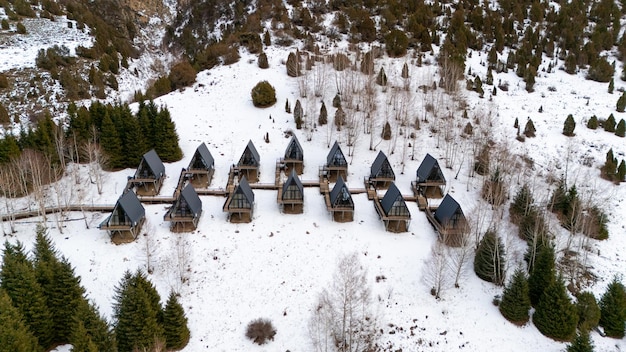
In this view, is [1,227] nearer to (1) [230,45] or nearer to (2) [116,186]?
(2) [116,186]

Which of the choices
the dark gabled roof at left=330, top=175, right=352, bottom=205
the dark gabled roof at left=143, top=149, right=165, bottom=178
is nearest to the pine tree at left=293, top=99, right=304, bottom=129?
the dark gabled roof at left=330, top=175, right=352, bottom=205

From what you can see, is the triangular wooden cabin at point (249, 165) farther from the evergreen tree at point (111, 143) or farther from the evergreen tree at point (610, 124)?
the evergreen tree at point (610, 124)

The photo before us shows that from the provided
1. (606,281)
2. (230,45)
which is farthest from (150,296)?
(230,45)

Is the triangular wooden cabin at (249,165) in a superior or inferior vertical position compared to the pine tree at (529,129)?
inferior

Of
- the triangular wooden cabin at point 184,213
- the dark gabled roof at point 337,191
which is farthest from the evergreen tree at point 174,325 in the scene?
the dark gabled roof at point 337,191

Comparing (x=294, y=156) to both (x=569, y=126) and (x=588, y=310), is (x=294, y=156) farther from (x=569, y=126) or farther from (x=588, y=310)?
(x=569, y=126)

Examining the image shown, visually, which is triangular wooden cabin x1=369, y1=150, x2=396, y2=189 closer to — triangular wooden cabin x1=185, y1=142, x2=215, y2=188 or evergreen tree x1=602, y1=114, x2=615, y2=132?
triangular wooden cabin x1=185, y1=142, x2=215, y2=188
